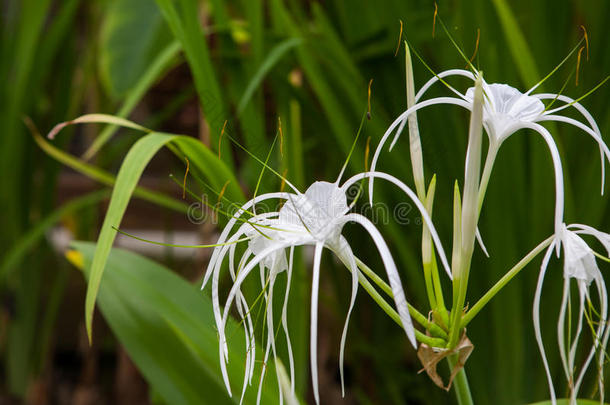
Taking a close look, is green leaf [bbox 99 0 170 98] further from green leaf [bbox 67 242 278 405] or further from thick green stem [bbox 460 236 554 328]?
thick green stem [bbox 460 236 554 328]

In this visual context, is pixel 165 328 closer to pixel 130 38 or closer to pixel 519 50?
pixel 519 50

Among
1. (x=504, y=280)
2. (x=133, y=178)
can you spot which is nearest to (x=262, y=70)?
(x=133, y=178)

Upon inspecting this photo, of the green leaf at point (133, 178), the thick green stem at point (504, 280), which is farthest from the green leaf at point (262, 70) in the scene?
the thick green stem at point (504, 280)

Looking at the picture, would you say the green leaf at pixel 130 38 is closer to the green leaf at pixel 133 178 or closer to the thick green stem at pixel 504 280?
the green leaf at pixel 133 178

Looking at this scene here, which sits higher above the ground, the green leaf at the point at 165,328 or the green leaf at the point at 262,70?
the green leaf at the point at 262,70

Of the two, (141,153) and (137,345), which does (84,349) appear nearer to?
(137,345)
